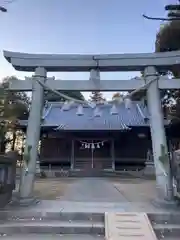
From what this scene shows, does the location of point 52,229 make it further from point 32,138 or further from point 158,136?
point 158,136

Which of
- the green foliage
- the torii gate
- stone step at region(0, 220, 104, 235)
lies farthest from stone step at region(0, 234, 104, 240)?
the green foliage

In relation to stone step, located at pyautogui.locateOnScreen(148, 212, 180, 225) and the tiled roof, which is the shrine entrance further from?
stone step, located at pyautogui.locateOnScreen(148, 212, 180, 225)

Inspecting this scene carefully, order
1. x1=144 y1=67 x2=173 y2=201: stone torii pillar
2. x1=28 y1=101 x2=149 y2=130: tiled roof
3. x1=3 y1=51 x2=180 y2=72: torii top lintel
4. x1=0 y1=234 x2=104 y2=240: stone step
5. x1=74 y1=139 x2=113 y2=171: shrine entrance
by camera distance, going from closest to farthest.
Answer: x1=0 y1=234 x2=104 y2=240: stone step < x1=144 y1=67 x2=173 y2=201: stone torii pillar < x1=3 y1=51 x2=180 y2=72: torii top lintel < x1=28 y1=101 x2=149 y2=130: tiled roof < x1=74 y1=139 x2=113 y2=171: shrine entrance

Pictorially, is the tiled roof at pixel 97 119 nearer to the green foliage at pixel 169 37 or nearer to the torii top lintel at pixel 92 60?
the green foliage at pixel 169 37

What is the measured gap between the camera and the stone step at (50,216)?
5.23m

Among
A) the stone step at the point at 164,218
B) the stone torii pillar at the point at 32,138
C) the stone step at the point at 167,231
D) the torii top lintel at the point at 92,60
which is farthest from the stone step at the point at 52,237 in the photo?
the torii top lintel at the point at 92,60

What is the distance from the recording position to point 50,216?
5.27 meters

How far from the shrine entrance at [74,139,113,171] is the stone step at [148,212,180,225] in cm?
1164

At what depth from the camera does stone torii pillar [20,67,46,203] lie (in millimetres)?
6509

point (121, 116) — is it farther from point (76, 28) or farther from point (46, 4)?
point (46, 4)

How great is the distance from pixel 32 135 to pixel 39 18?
13.6 ft

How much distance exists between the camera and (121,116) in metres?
18.2

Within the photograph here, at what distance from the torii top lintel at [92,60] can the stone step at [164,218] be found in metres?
3.90

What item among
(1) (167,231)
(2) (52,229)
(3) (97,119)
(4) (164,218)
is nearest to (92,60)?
(4) (164,218)
